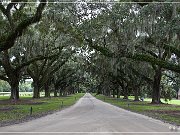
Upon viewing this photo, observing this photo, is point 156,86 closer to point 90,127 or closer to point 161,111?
point 161,111

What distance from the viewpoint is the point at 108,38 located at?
29531 millimetres

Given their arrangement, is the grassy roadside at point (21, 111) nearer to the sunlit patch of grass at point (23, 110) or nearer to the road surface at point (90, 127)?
the sunlit patch of grass at point (23, 110)

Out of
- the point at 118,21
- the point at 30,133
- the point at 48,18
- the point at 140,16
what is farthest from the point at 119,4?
the point at 30,133

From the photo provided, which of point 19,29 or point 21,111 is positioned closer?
point 19,29

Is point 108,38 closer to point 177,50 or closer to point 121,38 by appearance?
point 121,38

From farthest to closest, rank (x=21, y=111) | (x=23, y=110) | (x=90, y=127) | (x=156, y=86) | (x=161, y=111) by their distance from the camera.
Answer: (x=156, y=86) → (x=161, y=111) → (x=23, y=110) → (x=21, y=111) → (x=90, y=127)

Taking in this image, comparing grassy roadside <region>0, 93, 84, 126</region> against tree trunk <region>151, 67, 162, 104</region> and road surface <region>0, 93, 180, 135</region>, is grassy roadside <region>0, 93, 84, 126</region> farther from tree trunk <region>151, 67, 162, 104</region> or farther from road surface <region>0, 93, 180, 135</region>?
tree trunk <region>151, 67, 162, 104</region>

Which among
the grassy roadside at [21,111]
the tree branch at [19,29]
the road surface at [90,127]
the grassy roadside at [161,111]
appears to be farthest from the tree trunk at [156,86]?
the road surface at [90,127]

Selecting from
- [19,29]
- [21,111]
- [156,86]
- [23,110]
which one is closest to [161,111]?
[23,110]

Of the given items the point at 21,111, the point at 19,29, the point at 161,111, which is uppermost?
the point at 19,29

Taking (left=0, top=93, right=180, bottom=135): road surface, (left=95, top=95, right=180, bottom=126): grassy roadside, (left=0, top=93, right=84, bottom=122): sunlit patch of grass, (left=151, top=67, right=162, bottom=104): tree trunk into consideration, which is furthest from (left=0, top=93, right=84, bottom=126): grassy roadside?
(left=151, top=67, right=162, bottom=104): tree trunk

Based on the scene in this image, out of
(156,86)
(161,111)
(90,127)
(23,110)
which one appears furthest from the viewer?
(156,86)

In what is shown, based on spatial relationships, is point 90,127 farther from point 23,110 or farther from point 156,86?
point 156,86

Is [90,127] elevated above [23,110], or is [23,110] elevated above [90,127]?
[23,110]
